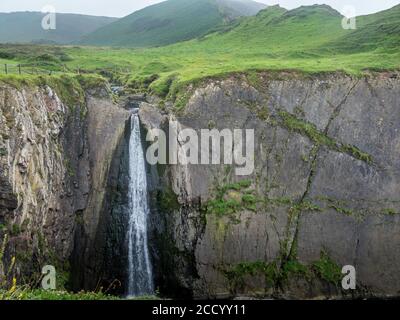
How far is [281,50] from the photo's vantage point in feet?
191

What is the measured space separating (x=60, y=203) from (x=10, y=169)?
6.22 metres

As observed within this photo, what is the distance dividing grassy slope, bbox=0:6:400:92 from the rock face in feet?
9.88

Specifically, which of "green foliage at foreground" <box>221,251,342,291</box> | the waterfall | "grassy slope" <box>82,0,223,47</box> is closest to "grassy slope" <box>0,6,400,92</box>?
the waterfall

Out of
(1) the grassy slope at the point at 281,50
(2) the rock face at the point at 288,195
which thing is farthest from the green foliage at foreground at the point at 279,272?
(1) the grassy slope at the point at 281,50

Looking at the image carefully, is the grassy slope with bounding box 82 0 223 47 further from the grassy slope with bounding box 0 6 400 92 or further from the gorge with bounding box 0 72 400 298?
the gorge with bounding box 0 72 400 298

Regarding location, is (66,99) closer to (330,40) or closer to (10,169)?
(10,169)

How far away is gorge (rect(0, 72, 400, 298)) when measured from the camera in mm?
32094

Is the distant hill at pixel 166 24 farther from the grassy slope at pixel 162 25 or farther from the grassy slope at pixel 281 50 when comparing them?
the grassy slope at pixel 281 50

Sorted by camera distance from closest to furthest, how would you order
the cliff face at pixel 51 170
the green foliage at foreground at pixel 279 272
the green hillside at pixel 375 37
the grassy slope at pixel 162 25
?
the cliff face at pixel 51 170 < the green foliage at foreground at pixel 279 272 < the green hillside at pixel 375 37 < the grassy slope at pixel 162 25

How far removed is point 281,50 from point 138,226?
34.6 m

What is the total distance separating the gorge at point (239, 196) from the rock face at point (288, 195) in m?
0.08

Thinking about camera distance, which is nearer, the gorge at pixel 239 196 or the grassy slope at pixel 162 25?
the gorge at pixel 239 196

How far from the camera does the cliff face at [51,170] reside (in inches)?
940

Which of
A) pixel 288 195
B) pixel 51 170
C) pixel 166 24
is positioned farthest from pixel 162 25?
pixel 51 170
